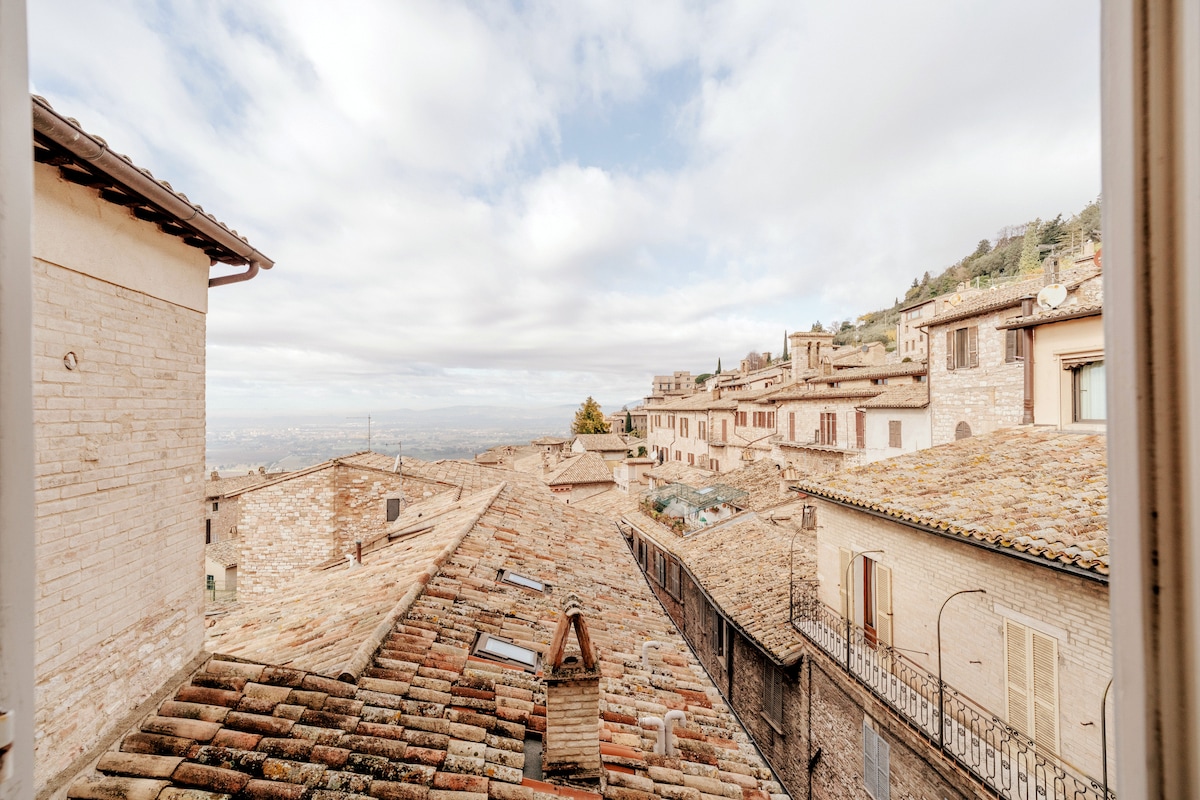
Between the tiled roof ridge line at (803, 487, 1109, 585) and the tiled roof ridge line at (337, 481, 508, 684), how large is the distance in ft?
20.7

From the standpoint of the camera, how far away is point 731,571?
1377 centimetres

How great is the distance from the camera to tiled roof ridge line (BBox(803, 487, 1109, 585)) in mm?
4777

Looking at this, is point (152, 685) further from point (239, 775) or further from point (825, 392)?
point (825, 392)

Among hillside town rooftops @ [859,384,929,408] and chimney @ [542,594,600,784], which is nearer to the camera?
chimney @ [542,594,600,784]

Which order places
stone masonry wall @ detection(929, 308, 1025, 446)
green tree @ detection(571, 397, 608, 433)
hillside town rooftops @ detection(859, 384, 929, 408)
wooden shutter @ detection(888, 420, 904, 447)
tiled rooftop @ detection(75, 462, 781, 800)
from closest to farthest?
tiled rooftop @ detection(75, 462, 781, 800), stone masonry wall @ detection(929, 308, 1025, 446), hillside town rooftops @ detection(859, 384, 929, 408), wooden shutter @ detection(888, 420, 904, 447), green tree @ detection(571, 397, 608, 433)

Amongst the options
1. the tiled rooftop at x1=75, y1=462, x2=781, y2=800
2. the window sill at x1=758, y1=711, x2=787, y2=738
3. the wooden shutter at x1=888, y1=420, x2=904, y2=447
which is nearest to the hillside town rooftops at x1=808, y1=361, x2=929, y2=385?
the wooden shutter at x1=888, y1=420, x2=904, y2=447

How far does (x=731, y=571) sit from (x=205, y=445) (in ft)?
41.9

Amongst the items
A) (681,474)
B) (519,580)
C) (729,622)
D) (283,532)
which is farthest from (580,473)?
(519,580)

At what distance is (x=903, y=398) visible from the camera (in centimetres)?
1914

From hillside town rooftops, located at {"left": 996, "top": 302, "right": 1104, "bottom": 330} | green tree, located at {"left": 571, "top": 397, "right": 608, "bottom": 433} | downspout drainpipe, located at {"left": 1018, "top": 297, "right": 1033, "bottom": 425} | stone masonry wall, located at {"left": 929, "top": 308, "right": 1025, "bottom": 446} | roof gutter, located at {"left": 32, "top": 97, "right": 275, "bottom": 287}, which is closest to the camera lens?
roof gutter, located at {"left": 32, "top": 97, "right": 275, "bottom": 287}

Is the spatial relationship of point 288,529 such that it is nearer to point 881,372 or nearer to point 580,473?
point 580,473

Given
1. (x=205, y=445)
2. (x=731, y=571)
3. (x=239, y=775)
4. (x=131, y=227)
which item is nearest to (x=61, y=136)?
(x=131, y=227)

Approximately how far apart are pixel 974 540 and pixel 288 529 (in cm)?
1492

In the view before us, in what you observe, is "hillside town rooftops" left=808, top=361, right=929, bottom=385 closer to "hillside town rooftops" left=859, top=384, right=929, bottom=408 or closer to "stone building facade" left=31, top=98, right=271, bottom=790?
"hillside town rooftops" left=859, top=384, right=929, bottom=408
